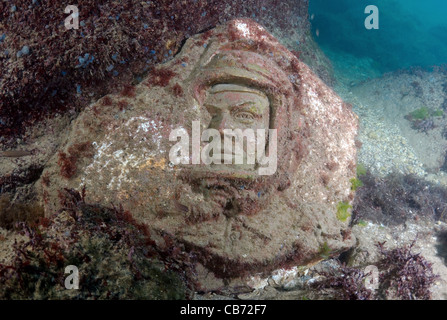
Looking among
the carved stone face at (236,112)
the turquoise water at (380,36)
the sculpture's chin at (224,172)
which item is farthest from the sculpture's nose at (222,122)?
the turquoise water at (380,36)

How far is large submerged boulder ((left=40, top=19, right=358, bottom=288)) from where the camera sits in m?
3.92

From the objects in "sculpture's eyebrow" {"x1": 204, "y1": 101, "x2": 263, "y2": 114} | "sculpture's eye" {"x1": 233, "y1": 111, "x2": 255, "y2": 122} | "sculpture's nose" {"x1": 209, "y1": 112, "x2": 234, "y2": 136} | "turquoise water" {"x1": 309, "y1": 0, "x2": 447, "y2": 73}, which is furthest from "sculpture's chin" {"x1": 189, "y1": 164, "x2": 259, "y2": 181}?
"turquoise water" {"x1": 309, "y1": 0, "x2": 447, "y2": 73}

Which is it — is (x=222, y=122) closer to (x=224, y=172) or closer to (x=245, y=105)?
(x=245, y=105)

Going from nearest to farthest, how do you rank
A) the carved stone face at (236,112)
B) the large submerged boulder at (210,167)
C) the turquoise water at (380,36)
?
the large submerged boulder at (210,167), the carved stone face at (236,112), the turquoise water at (380,36)

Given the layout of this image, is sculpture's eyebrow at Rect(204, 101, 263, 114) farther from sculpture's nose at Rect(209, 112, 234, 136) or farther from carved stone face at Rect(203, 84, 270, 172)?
sculpture's nose at Rect(209, 112, 234, 136)

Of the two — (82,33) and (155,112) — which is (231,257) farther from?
(82,33)

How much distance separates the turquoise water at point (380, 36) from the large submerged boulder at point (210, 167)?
22253mm

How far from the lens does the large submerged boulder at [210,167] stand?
3.92 meters

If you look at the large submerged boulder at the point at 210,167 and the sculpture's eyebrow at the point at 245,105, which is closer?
the large submerged boulder at the point at 210,167

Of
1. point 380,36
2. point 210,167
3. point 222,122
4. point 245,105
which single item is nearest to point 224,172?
point 210,167

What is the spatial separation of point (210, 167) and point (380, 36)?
3517 cm

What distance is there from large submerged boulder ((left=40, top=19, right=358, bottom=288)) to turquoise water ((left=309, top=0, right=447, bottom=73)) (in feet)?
73.0

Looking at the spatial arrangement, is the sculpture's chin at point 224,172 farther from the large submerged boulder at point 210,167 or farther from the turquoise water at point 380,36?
the turquoise water at point 380,36

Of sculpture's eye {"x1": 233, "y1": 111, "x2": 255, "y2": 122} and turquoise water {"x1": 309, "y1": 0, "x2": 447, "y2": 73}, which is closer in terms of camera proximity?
sculpture's eye {"x1": 233, "y1": 111, "x2": 255, "y2": 122}
